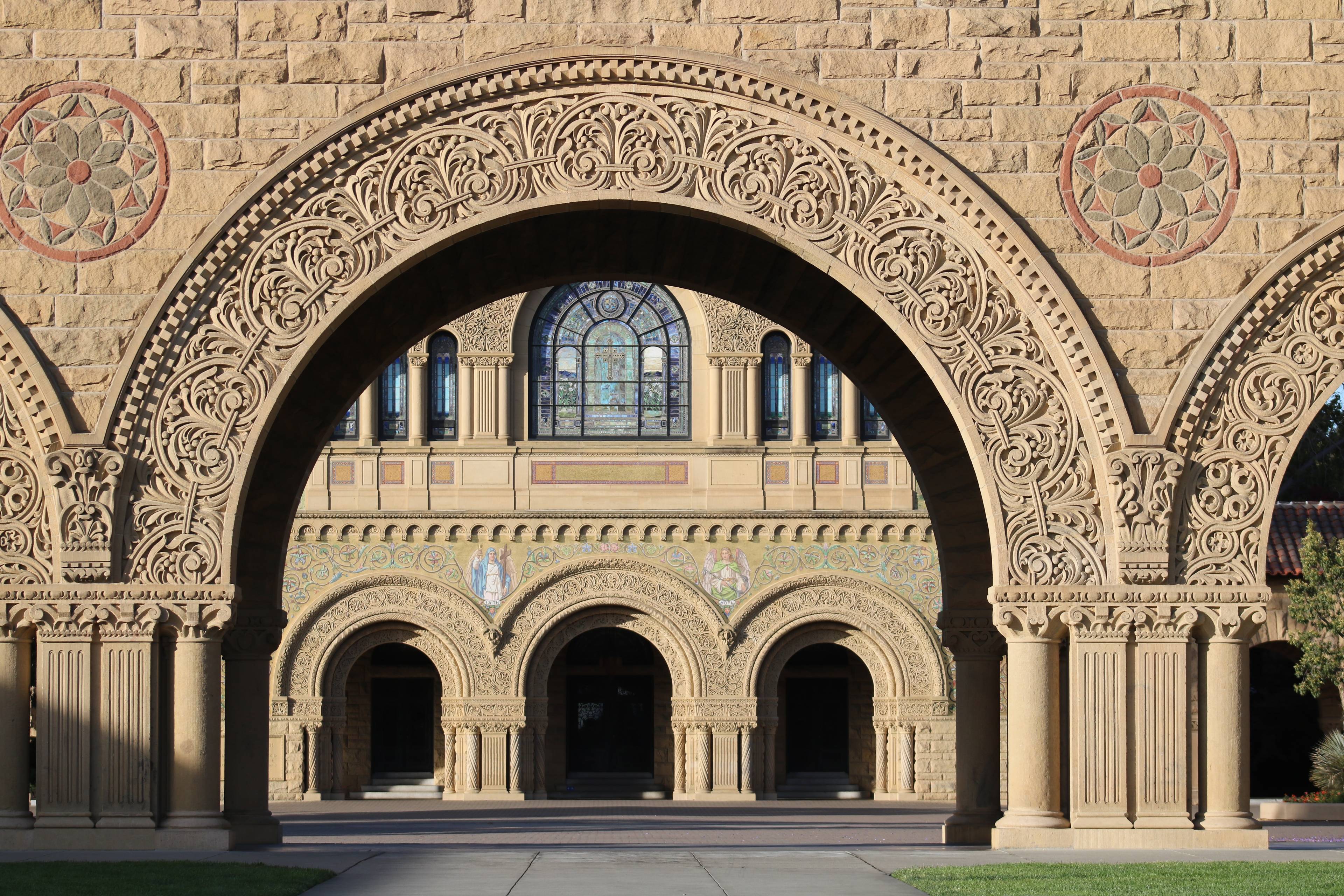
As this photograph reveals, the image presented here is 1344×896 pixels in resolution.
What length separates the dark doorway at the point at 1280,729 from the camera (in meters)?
29.7

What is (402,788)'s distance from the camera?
2967 cm

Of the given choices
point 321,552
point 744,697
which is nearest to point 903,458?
point 744,697

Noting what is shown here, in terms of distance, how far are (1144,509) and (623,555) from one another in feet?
57.6

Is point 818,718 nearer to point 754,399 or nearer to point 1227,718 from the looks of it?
point 754,399

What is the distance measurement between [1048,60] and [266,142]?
486 centimetres

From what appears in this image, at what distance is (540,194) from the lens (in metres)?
11.6

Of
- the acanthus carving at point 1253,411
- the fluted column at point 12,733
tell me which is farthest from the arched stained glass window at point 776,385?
the fluted column at point 12,733

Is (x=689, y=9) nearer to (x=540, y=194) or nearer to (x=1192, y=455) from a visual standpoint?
(x=540, y=194)

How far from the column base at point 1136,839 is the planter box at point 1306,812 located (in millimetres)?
12274

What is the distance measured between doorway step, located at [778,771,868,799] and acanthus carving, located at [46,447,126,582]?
64.6 ft

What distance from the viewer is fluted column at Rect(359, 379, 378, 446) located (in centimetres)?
2931

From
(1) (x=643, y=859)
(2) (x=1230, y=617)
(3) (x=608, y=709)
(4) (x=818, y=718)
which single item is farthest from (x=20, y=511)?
(4) (x=818, y=718)

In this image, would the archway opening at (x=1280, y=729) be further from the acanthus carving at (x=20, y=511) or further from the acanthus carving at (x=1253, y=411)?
the acanthus carving at (x=20, y=511)

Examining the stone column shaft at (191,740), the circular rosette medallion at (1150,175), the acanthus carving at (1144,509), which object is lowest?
the stone column shaft at (191,740)
